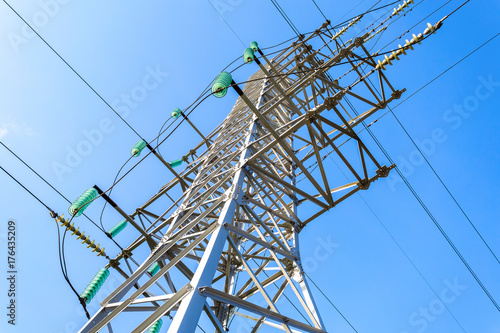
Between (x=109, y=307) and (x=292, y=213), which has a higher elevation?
(x=109, y=307)

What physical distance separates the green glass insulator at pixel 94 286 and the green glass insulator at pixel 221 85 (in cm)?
372

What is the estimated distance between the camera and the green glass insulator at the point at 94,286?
19.7 ft

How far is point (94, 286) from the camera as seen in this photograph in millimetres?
6195

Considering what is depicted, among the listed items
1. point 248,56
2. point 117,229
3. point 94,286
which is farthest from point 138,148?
point 94,286

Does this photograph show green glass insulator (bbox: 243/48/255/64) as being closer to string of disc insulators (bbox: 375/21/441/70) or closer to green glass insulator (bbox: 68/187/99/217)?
string of disc insulators (bbox: 375/21/441/70)

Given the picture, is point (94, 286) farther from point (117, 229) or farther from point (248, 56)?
point (248, 56)

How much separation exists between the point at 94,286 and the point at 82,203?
1.69 metres

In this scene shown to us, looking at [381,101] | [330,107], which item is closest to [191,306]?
[330,107]

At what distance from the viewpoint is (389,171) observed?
24.5 feet

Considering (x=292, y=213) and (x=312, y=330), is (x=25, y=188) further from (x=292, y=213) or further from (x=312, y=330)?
(x=312, y=330)

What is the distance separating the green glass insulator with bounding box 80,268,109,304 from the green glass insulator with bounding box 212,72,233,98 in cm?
372

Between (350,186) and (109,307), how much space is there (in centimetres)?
495

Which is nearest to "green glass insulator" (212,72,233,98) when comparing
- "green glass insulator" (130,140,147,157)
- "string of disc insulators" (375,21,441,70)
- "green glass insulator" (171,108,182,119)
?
"string of disc insulators" (375,21,441,70)

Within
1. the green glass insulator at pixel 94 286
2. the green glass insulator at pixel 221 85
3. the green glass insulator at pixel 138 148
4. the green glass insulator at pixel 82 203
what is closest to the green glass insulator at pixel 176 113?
the green glass insulator at pixel 138 148
